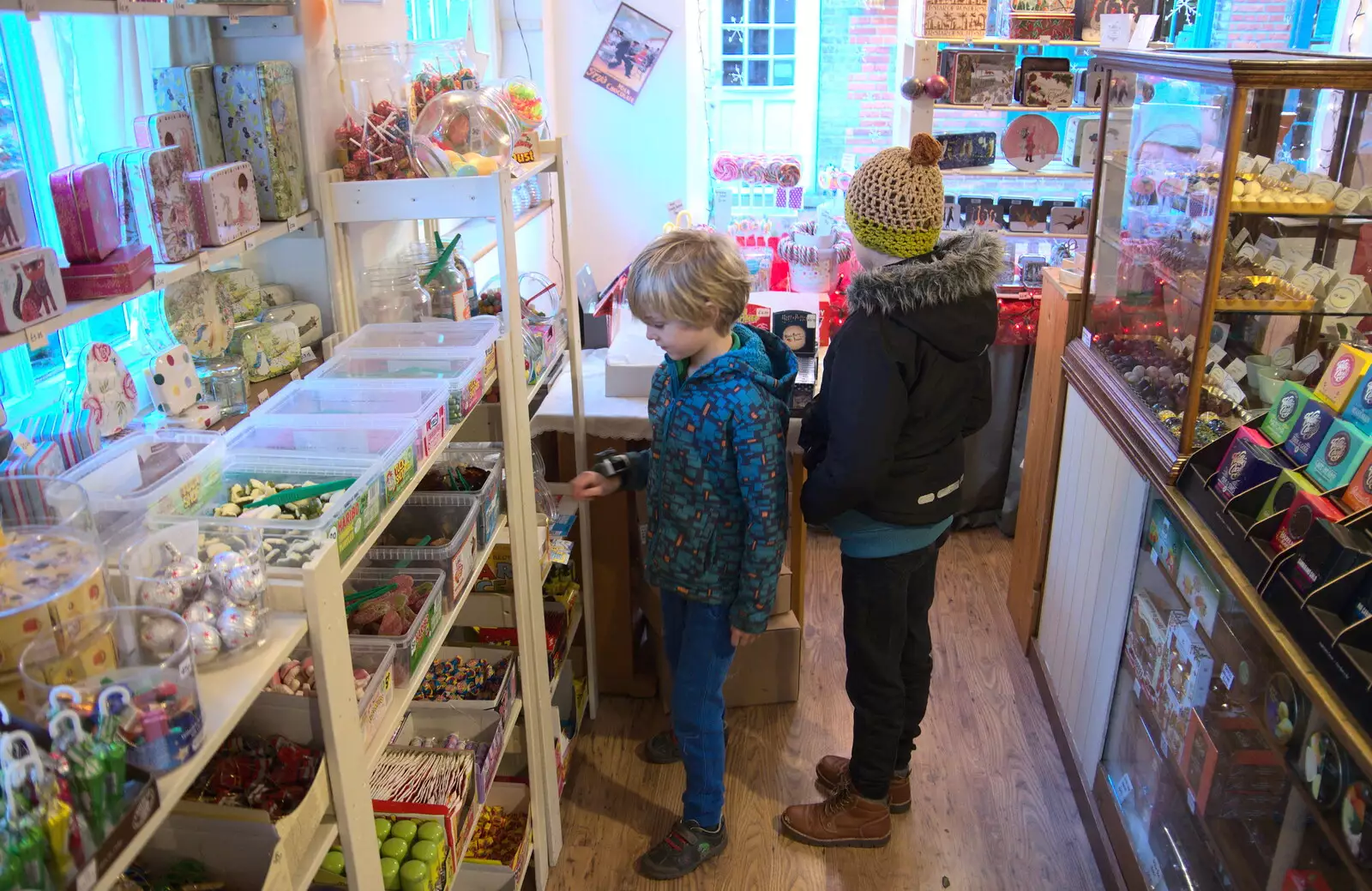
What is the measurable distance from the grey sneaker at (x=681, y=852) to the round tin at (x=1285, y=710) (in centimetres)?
131


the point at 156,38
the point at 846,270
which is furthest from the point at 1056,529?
the point at 156,38

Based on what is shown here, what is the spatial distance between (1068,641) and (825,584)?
3.63ft

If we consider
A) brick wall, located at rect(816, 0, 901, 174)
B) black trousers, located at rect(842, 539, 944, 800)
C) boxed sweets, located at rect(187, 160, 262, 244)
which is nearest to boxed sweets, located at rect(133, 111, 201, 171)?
boxed sweets, located at rect(187, 160, 262, 244)

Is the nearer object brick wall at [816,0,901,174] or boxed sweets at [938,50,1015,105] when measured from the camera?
boxed sweets at [938,50,1015,105]

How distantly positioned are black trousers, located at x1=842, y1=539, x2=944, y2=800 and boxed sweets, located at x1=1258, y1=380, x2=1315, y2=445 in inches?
28.7

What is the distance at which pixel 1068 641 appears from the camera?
2.92 meters

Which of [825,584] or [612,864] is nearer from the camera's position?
[612,864]

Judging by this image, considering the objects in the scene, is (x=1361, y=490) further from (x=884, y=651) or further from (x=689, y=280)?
(x=689, y=280)

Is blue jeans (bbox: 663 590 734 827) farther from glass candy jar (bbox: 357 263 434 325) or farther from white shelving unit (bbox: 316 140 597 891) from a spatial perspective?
glass candy jar (bbox: 357 263 434 325)

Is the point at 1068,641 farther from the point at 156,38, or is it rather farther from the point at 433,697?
the point at 156,38

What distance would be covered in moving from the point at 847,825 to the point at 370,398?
1.64 meters

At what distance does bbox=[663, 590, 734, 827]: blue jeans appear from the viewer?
232 cm

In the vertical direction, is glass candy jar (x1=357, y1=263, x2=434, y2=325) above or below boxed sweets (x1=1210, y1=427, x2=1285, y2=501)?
above

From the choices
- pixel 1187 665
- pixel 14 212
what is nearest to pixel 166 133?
pixel 14 212
